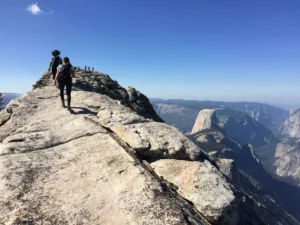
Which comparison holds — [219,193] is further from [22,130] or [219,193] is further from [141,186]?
[22,130]

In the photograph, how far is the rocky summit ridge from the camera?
9305mm

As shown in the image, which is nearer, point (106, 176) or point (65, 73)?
point (106, 176)

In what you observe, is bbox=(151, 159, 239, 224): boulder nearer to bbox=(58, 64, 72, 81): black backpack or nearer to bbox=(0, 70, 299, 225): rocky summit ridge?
bbox=(0, 70, 299, 225): rocky summit ridge

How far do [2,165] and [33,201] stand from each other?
3097 mm

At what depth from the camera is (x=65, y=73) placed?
20766 millimetres

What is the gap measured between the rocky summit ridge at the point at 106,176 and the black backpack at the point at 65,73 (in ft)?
11.4

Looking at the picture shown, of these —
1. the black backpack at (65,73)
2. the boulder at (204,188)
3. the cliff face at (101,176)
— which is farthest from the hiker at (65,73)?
the boulder at (204,188)

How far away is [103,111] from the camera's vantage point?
2106cm

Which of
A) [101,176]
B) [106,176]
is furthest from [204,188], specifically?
[101,176]

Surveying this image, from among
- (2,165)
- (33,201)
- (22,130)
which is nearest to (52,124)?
(22,130)

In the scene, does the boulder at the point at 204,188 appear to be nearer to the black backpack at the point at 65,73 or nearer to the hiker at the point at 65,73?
the hiker at the point at 65,73

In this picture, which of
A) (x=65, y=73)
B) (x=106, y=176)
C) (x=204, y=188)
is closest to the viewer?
(x=106, y=176)

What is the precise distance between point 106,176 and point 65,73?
1187cm

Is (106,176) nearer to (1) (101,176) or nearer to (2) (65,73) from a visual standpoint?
(1) (101,176)
